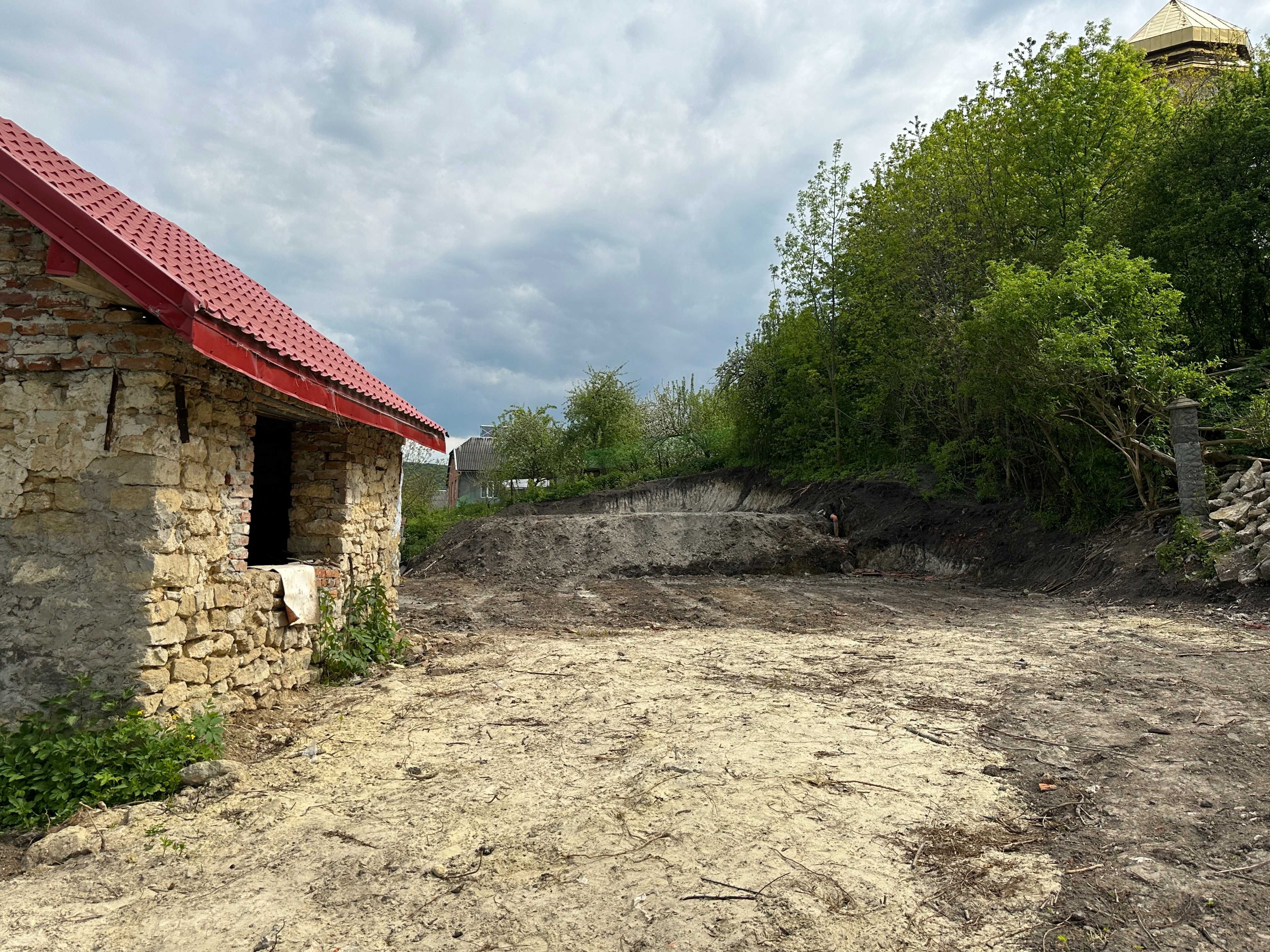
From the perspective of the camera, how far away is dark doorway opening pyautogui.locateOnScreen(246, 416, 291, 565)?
7.68 m

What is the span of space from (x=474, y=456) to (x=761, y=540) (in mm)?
34603

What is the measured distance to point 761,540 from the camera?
1980cm

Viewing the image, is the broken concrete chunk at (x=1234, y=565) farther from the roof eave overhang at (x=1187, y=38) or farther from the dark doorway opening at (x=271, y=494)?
the roof eave overhang at (x=1187, y=38)

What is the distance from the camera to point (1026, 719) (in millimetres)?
5547

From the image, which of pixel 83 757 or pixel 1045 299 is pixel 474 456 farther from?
pixel 83 757

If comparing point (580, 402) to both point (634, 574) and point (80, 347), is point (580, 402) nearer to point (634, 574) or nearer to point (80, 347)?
point (634, 574)

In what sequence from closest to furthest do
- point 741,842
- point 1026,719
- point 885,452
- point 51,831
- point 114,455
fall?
point 741,842, point 51,831, point 114,455, point 1026,719, point 885,452

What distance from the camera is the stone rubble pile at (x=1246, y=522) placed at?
10.1m

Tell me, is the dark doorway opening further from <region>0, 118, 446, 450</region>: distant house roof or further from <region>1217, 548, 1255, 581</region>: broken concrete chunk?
<region>1217, 548, 1255, 581</region>: broken concrete chunk

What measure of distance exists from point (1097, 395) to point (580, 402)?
26.4 meters

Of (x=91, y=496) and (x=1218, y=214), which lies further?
(x=1218, y=214)

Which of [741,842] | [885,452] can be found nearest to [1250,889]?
[741,842]

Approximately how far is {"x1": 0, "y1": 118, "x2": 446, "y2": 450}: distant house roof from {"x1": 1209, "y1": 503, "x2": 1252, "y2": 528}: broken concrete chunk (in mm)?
12249

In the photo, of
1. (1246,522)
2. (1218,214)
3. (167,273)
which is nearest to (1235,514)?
(1246,522)
